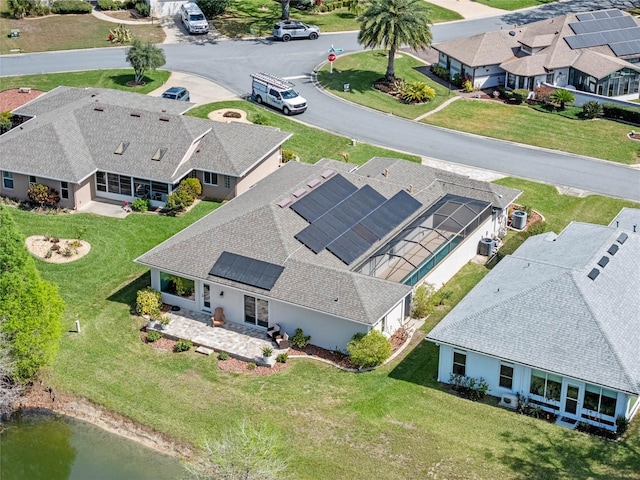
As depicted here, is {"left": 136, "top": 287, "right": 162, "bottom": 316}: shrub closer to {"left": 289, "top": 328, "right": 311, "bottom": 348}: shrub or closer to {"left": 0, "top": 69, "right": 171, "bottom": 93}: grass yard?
{"left": 289, "top": 328, "right": 311, "bottom": 348}: shrub

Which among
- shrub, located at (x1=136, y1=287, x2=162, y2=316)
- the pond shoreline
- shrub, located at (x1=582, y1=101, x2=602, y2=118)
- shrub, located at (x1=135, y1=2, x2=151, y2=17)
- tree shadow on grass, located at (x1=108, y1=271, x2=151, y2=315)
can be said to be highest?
shrub, located at (x1=135, y1=2, x2=151, y2=17)

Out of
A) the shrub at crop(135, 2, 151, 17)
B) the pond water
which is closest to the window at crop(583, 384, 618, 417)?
the pond water

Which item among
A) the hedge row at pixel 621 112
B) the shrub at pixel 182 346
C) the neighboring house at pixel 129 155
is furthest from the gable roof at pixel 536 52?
the shrub at pixel 182 346

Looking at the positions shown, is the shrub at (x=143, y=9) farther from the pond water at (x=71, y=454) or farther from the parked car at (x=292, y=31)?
the pond water at (x=71, y=454)

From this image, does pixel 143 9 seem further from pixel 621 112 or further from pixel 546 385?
pixel 546 385

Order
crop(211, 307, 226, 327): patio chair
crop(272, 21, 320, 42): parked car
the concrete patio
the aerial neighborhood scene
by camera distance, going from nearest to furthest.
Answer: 1. the aerial neighborhood scene
2. the concrete patio
3. crop(211, 307, 226, 327): patio chair
4. crop(272, 21, 320, 42): parked car
